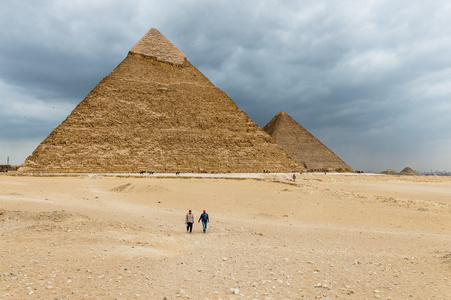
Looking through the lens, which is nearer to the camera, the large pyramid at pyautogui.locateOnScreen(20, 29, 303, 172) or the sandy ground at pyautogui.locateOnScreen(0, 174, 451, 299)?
the sandy ground at pyautogui.locateOnScreen(0, 174, 451, 299)

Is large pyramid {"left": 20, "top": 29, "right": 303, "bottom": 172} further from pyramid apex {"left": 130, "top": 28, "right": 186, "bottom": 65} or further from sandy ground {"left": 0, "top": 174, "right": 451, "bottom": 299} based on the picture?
sandy ground {"left": 0, "top": 174, "right": 451, "bottom": 299}

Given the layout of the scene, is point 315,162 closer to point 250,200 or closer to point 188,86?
point 188,86

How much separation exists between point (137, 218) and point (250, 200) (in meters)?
7.89

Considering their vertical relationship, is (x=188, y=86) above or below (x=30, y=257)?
above

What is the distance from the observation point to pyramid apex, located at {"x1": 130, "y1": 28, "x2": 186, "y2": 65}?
69.9 m

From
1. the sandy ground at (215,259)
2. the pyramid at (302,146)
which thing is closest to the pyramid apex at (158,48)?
the pyramid at (302,146)

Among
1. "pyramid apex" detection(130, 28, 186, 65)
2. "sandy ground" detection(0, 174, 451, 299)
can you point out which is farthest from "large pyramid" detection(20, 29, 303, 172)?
"sandy ground" detection(0, 174, 451, 299)

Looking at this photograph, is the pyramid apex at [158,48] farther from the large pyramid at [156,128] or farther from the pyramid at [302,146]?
the pyramid at [302,146]

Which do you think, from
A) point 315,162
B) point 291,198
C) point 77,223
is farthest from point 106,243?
point 315,162

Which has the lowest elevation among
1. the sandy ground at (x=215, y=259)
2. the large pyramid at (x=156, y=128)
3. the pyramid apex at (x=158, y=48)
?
the sandy ground at (x=215, y=259)

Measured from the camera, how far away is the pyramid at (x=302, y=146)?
83.6m

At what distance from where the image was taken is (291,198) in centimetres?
1816

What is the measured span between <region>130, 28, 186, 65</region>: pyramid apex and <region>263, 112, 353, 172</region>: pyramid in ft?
123

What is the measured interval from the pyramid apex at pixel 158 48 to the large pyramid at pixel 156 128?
24cm
